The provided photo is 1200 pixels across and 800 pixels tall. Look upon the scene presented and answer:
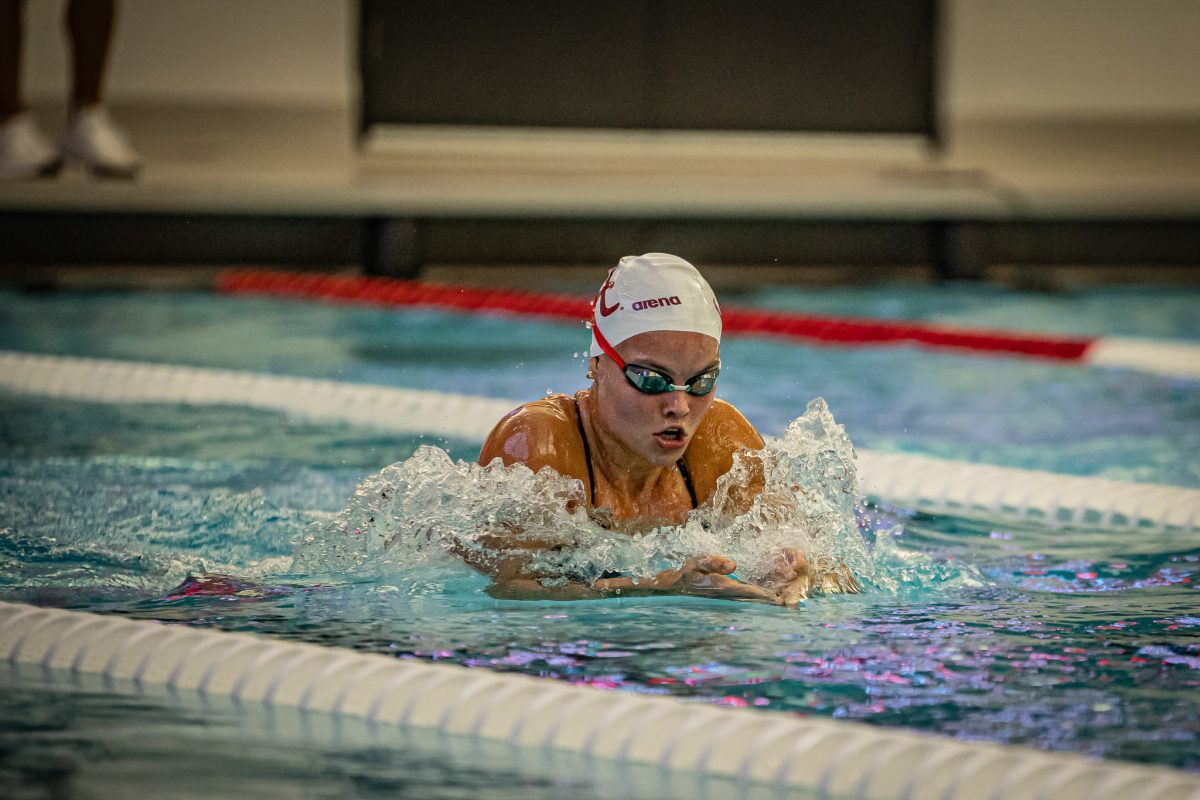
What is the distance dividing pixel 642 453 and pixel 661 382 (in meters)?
0.16

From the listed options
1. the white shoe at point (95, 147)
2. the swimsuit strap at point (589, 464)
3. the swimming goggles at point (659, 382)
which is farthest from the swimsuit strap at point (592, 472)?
the white shoe at point (95, 147)

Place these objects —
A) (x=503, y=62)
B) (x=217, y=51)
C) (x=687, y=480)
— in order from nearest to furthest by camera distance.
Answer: (x=687, y=480), (x=217, y=51), (x=503, y=62)

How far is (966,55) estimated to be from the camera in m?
11.1

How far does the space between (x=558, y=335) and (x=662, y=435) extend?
176 inches

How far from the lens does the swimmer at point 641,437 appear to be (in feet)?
9.80

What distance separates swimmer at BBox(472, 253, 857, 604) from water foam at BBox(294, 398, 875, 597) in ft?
0.10

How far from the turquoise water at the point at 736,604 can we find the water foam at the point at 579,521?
65 mm

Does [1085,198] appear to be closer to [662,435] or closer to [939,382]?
[939,382]

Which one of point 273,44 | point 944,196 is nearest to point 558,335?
point 944,196

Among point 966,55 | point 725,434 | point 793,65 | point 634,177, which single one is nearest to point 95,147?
point 634,177

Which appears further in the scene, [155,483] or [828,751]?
[155,483]

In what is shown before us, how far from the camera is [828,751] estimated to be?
7.25 ft

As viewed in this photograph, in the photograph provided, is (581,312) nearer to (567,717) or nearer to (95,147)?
(95,147)

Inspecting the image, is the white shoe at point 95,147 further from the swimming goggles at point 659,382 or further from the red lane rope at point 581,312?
the swimming goggles at point 659,382
